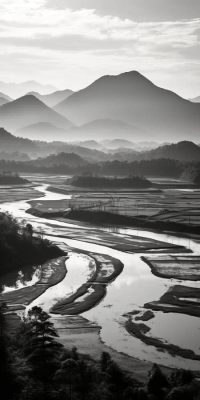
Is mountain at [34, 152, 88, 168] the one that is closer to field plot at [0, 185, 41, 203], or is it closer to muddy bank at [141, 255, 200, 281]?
field plot at [0, 185, 41, 203]

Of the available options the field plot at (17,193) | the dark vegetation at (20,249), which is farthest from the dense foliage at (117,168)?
the dark vegetation at (20,249)

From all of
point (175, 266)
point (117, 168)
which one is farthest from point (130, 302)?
point (117, 168)

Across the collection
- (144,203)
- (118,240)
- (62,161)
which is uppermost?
(62,161)

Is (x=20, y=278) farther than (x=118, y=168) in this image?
No

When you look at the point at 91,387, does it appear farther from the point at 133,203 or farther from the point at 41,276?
the point at 133,203

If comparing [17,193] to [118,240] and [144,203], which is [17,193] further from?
[118,240]

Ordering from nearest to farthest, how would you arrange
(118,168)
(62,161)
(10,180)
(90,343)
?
(90,343), (10,180), (118,168), (62,161)

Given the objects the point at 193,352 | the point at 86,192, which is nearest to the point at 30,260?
the point at 193,352
